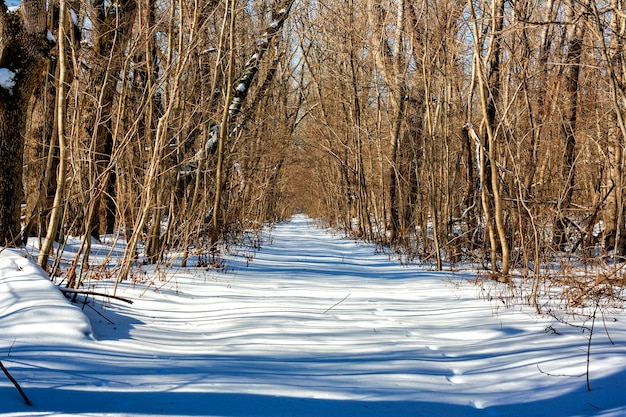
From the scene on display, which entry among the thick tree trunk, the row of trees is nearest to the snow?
the thick tree trunk

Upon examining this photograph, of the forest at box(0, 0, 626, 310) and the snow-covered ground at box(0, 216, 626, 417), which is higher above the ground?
the forest at box(0, 0, 626, 310)

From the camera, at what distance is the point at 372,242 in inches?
690

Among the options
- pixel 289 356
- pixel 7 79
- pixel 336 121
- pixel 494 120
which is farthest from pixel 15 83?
pixel 336 121

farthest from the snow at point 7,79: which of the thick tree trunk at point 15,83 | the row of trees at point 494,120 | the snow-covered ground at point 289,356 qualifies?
the row of trees at point 494,120

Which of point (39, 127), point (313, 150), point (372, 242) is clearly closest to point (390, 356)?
point (39, 127)

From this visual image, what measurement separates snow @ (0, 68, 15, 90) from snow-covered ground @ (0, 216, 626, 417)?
10.9ft

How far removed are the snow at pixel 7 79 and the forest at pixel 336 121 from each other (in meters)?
0.02

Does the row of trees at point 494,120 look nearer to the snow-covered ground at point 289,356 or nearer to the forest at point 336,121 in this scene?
the forest at point 336,121

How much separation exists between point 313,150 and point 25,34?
22.9 m

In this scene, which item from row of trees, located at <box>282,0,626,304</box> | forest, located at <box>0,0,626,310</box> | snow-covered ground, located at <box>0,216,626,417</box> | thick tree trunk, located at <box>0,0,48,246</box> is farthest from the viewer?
thick tree trunk, located at <box>0,0,48,246</box>

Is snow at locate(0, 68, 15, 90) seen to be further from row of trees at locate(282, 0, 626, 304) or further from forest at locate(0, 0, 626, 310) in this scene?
row of trees at locate(282, 0, 626, 304)

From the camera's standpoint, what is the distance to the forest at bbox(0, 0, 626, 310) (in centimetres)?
584

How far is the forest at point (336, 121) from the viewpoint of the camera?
5.84 m

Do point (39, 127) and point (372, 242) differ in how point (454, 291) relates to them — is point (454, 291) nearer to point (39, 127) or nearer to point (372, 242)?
point (39, 127)
